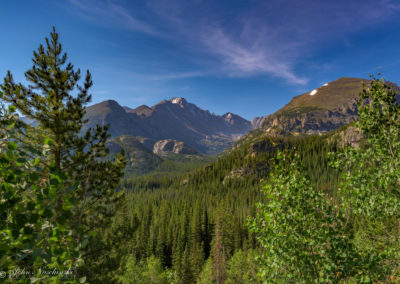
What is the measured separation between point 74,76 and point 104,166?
5460 mm

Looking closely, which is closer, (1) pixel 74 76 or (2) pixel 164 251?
(1) pixel 74 76

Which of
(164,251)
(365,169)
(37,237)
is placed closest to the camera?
(37,237)

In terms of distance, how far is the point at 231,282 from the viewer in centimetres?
4000

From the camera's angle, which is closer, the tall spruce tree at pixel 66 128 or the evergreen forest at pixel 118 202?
the evergreen forest at pixel 118 202

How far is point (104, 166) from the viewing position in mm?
12766

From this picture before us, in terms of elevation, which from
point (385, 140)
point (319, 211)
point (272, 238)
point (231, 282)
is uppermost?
point (385, 140)

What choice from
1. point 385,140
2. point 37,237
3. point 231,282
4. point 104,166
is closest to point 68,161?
point 104,166

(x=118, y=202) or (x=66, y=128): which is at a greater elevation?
(x=66, y=128)

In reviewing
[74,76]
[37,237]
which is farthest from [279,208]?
[74,76]

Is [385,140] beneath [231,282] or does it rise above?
above

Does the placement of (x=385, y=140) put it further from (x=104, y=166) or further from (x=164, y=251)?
(x=164, y=251)

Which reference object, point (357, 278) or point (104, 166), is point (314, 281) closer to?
point (357, 278)

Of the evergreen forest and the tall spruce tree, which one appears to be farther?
the tall spruce tree

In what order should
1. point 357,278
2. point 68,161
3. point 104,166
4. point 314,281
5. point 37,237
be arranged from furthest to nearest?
point 104,166, point 68,161, point 314,281, point 357,278, point 37,237
